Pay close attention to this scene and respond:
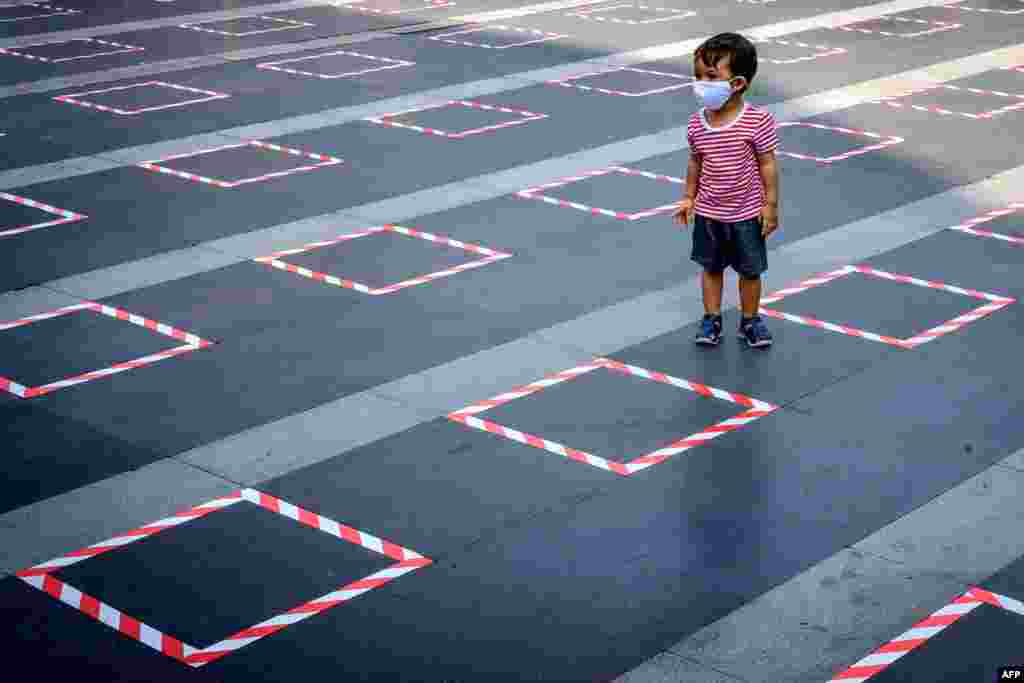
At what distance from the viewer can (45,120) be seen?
779 inches

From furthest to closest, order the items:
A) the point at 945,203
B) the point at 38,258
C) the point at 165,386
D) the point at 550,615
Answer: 1. the point at 945,203
2. the point at 38,258
3. the point at 165,386
4. the point at 550,615

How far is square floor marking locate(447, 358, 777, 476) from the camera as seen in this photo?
9.72m

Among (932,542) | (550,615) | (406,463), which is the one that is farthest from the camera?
(406,463)

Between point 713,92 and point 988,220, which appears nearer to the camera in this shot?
Result: point 713,92

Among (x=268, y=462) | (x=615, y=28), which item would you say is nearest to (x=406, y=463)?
(x=268, y=462)

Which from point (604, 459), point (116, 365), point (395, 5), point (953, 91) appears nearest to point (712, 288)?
point (604, 459)

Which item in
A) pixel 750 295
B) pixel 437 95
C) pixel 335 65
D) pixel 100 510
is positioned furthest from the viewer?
pixel 335 65

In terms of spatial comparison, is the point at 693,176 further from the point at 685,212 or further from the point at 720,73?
the point at 720,73

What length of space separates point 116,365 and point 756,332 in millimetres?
4695

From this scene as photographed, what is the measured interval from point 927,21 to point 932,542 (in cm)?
1967

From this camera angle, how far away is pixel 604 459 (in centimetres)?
974

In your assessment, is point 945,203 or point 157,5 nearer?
point 945,203

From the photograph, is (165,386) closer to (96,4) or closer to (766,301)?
(766,301)

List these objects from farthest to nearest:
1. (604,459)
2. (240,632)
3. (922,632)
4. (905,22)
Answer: (905,22) < (604,459) < (240,632) < (922,632)
